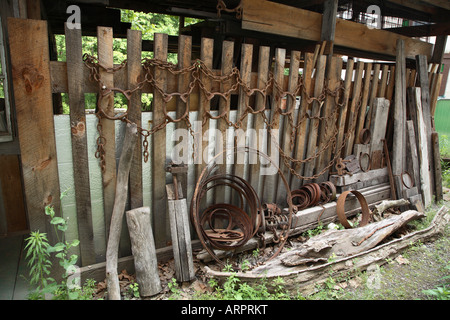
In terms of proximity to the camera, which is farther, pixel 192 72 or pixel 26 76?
pixel 192 72

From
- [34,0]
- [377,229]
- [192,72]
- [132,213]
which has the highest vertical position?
[34,0]

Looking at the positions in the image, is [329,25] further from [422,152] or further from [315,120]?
[422,152]

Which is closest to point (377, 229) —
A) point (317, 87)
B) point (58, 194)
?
point (317, 87)

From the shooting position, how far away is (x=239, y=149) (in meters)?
3.88

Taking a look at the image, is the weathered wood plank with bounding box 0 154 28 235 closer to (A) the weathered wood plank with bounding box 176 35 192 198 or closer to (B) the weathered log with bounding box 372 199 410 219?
(A) the weathered wood plank with bounding box 176 35 192 198

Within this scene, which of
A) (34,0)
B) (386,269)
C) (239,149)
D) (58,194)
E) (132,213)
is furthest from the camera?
(239,149)

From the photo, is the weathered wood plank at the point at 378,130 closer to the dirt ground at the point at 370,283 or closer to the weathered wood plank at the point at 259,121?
the dirt ground at the point at 370,283

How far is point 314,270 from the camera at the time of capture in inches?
127

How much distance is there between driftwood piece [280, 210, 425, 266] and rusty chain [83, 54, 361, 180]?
3.17 feet

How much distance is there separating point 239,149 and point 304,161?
1077 mm

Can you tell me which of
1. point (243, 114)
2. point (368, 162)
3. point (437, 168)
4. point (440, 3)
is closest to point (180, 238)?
point (243, 114)

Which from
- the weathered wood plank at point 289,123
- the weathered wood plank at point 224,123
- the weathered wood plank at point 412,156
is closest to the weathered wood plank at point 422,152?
the weathered wood plank at point 412,156

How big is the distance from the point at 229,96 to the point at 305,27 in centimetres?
181

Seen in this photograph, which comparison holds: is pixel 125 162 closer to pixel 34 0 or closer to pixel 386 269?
pixel 34 0
